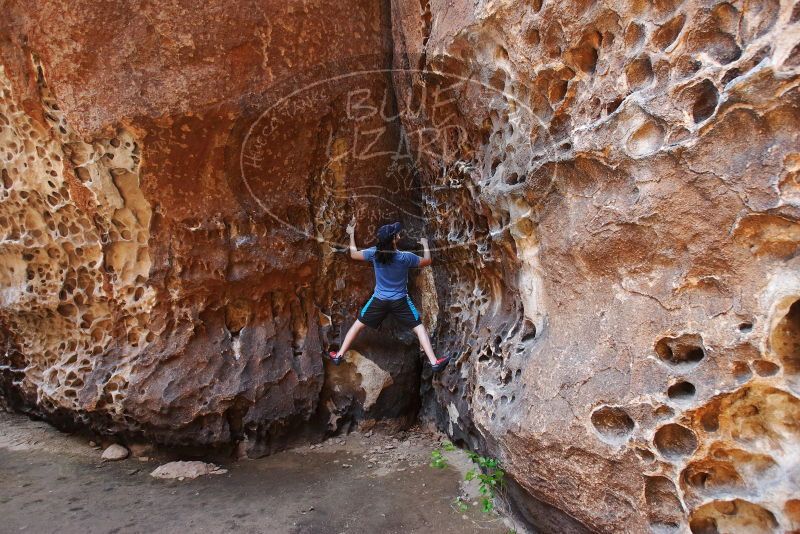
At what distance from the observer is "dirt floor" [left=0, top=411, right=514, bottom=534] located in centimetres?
288

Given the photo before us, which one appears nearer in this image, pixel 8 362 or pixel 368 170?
pixel 368 170

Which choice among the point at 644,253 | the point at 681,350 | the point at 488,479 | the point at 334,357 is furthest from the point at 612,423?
the point at 334,357

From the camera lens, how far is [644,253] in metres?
2.18

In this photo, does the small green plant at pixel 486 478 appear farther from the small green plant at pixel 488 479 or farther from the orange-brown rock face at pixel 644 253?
the orange-brown rock face at pixel 644 253

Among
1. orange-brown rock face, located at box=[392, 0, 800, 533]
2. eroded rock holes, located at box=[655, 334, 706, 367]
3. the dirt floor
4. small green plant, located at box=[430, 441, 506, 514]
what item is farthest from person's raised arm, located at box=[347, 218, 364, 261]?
eroded rock holes, located at box=[655, 334, 706, 367]

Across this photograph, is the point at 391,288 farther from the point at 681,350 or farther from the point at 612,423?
the point at 681,350

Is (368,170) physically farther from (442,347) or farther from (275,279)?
(442,347)

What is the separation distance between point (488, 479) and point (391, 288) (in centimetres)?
130

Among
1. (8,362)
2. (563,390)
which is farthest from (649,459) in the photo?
(8,362)

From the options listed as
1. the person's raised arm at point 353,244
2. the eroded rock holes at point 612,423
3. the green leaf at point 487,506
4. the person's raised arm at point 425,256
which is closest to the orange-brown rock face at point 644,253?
the eroded rock holes at point 612,423

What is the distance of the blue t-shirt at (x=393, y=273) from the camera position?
3627 millimetres

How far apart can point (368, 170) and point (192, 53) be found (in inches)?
50.4

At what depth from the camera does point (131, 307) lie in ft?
11.8

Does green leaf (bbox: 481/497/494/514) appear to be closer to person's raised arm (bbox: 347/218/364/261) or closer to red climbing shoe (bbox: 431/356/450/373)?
red climbing shoe (bbox: 431/356/450/373)
